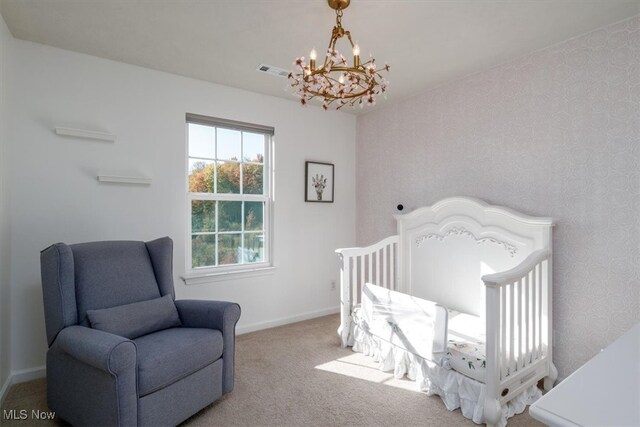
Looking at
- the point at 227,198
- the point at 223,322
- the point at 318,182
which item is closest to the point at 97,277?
the point at 223,322

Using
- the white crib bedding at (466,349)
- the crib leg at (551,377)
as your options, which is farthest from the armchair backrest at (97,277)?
the crib leg at (551,377)

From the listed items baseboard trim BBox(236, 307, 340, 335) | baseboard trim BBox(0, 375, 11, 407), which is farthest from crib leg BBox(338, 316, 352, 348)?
baseboard trim BBox(0, 375, 11, 407)

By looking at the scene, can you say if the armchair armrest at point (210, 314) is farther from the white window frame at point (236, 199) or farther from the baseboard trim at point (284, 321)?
the baseboard trim at point (284, 321)

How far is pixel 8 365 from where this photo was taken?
89.9 inches

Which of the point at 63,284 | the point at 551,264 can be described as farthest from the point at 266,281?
the point at 551,264

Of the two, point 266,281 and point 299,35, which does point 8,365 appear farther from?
point 299,35

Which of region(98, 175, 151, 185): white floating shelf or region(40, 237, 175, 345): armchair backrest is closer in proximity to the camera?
region(40, 237, 175, 345): armchair backrest

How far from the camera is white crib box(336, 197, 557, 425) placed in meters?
1.89

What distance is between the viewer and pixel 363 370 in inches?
99.9

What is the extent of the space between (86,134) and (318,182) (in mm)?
2122

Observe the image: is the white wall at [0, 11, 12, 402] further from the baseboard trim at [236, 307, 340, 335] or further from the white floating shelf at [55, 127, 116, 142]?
the baseboard trim at [236, 307, 340, 335]

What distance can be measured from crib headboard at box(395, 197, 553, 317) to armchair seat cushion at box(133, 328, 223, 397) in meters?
1.85

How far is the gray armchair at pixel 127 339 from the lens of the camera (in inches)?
63.9

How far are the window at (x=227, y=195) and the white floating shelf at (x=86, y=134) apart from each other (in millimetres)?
630
